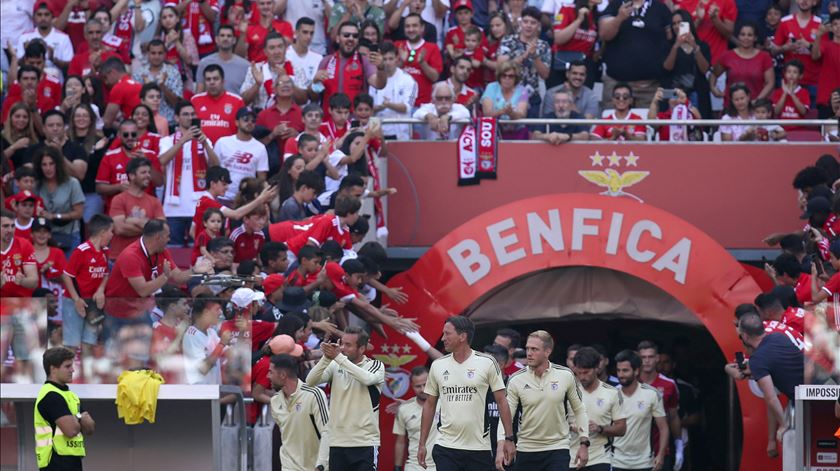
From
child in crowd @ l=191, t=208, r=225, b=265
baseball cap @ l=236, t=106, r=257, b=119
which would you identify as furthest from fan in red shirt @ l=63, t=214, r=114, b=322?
baseball cap @ l=236, t=106, r=257, b=119

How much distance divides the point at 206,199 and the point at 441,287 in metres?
2.80

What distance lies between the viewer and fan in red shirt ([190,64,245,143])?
18.2 m

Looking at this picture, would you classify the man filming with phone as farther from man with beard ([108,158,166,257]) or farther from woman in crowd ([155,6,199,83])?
woman in crowd ([155,6,199,83])

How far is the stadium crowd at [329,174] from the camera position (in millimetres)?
13234

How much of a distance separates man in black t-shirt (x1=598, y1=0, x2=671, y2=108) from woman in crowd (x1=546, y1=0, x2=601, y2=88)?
255 mm

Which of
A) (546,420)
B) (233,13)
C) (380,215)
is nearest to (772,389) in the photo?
(546,420)

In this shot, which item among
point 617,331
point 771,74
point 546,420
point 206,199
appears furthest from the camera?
point 617,331

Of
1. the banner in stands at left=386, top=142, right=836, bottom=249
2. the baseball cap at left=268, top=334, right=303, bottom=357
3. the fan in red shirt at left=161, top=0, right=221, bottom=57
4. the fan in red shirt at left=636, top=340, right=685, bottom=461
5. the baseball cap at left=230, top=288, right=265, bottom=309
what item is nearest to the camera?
the baseball cap at left=268, top=334, right=303, bottom=357

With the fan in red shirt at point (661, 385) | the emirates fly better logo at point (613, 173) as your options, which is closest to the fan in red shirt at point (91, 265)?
the fan in red shirt at point (661, 385)

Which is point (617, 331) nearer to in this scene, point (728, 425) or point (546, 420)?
point (728, 425)

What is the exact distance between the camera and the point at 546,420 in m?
12.9

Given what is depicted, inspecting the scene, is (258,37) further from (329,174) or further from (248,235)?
(248,235)

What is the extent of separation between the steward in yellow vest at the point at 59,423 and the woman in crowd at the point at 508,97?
23.8ft

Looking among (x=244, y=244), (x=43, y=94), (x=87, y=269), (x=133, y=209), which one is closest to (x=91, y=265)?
(x=87, y=269)
